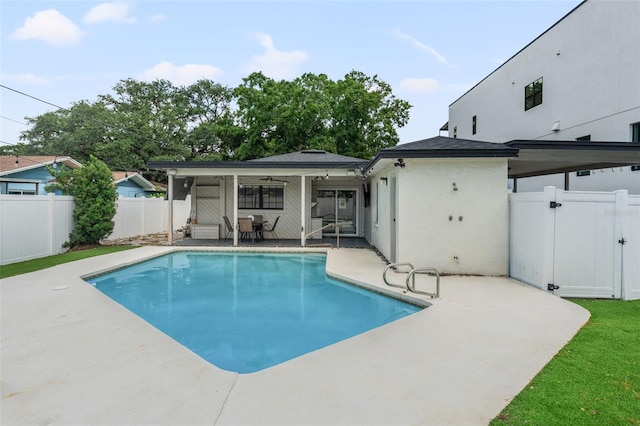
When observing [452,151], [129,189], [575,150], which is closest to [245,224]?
[452,151]

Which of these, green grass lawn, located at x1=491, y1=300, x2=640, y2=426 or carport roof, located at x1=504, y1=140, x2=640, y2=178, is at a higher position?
carport roof, located at x1=504, y1=140, x2=640, y2=178

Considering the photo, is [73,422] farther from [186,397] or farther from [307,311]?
[307,311]

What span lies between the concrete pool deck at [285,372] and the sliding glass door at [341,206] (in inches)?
426

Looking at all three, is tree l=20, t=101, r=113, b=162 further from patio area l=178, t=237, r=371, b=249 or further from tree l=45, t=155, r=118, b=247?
patio area l=178, t=237, r=371, b=249

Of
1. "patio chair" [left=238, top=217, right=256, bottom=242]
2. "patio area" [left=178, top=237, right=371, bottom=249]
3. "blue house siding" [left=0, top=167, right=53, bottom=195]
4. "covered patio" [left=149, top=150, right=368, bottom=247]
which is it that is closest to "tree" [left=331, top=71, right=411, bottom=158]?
"covered patio" [left=149, top=150, right=368, bottom=247]

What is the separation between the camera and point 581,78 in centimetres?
1204

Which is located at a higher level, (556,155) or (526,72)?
(526,72)

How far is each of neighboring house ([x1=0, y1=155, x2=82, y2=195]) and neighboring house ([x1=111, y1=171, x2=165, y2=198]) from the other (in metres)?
3.33

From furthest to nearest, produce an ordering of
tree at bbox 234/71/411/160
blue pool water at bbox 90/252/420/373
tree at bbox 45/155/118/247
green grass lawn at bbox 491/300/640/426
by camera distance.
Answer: tree at bbox 234/71/411/160 → tree at bbox 45/155/118/247 → blue pool water at bbox 90/252/420/373 → green grass lawn at bbox 491/300/640/426

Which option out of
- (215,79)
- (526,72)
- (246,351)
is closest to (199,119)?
(215,79)

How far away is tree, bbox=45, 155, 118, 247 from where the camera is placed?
1148 centimetres

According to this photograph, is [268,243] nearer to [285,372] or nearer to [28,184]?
[285,372]

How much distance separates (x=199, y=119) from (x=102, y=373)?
3430cm

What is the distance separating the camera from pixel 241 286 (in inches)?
315
